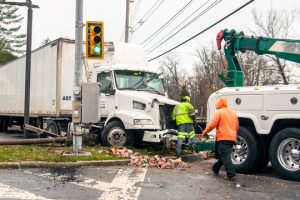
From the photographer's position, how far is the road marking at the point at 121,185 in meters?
7.40

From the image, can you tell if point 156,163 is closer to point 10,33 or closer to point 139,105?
point 139,105

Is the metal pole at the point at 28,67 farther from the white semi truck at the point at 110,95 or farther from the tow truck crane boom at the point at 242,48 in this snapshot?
the tow truck crane boom at the point at 242,48

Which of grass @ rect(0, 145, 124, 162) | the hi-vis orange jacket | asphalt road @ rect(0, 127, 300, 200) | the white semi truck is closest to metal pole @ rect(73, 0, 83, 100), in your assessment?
the white semi truck

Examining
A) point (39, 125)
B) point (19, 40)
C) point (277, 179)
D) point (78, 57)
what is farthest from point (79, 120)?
point (19, 40)

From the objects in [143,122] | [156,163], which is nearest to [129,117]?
[143,122]

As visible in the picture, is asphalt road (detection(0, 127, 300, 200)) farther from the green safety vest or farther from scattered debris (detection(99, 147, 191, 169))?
the green safety vest

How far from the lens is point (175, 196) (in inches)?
295

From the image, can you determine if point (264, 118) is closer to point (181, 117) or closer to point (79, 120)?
point (181, 117)

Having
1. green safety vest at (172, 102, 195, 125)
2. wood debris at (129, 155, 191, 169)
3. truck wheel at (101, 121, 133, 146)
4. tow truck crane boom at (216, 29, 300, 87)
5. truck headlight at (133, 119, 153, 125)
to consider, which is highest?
tow truck crane boom at (216, 29, 300, 87)

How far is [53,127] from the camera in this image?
54.5 ft

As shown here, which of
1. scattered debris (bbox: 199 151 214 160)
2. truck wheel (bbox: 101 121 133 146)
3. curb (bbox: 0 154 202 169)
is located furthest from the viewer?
scattered debris (bbox: 199 151 214 160)

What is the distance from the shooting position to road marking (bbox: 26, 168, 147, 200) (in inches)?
291

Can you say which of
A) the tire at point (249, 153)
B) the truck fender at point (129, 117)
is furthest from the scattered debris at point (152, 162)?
the tire at point (249, 153)

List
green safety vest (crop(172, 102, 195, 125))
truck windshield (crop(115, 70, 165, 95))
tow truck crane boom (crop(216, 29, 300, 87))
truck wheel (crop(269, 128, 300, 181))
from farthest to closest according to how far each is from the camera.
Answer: truck windshield (crop(115, 70, 165, 95)), green safety vest (crop(172, 102, 195, 125)), tow truck crane boom (crop(216, 29, 300, 87)), truck wheel (crop(269, 128, 300, 181))
